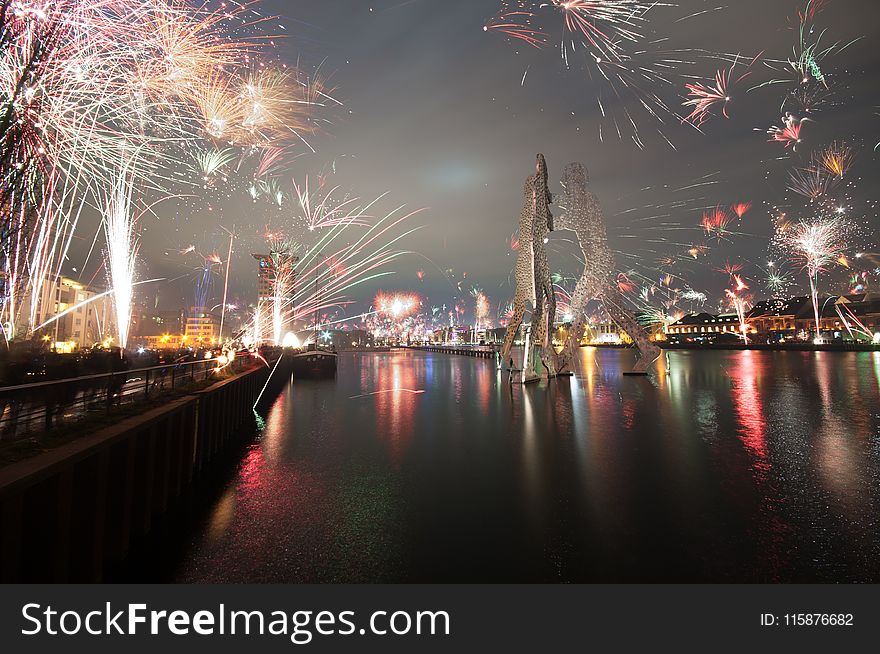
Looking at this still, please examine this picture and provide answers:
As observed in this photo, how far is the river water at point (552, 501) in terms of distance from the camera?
19.1 feet

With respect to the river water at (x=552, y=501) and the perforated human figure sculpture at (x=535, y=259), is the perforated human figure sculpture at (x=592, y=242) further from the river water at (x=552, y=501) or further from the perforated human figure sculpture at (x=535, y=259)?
the river water at (x=552, y=501)

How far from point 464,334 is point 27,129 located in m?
186

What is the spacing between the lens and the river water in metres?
5.82

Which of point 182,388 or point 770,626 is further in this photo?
point 182,388

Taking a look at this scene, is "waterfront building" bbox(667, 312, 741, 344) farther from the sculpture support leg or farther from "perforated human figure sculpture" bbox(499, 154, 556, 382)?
"perforated human figure sculpture" bbox(499, 154, 556, 382)

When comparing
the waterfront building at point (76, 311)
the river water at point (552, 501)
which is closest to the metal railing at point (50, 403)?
the river water at point (552, 501)

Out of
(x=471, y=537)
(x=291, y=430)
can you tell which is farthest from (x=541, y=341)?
(x=471, y=537)

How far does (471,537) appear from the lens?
6695 mm

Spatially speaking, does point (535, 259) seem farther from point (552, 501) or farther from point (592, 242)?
point (552, 501)

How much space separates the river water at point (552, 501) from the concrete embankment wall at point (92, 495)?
91 centimetres

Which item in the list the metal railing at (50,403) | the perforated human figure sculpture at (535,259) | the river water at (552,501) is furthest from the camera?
the perforated human figure sculpture at (535,259)

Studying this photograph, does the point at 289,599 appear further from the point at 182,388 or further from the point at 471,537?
the point at 182,388

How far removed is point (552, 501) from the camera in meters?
8.17

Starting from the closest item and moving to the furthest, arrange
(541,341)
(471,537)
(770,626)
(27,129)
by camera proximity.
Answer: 1. (770,626)
2. (471,537)
3. (27,129)
4. (541,341)
